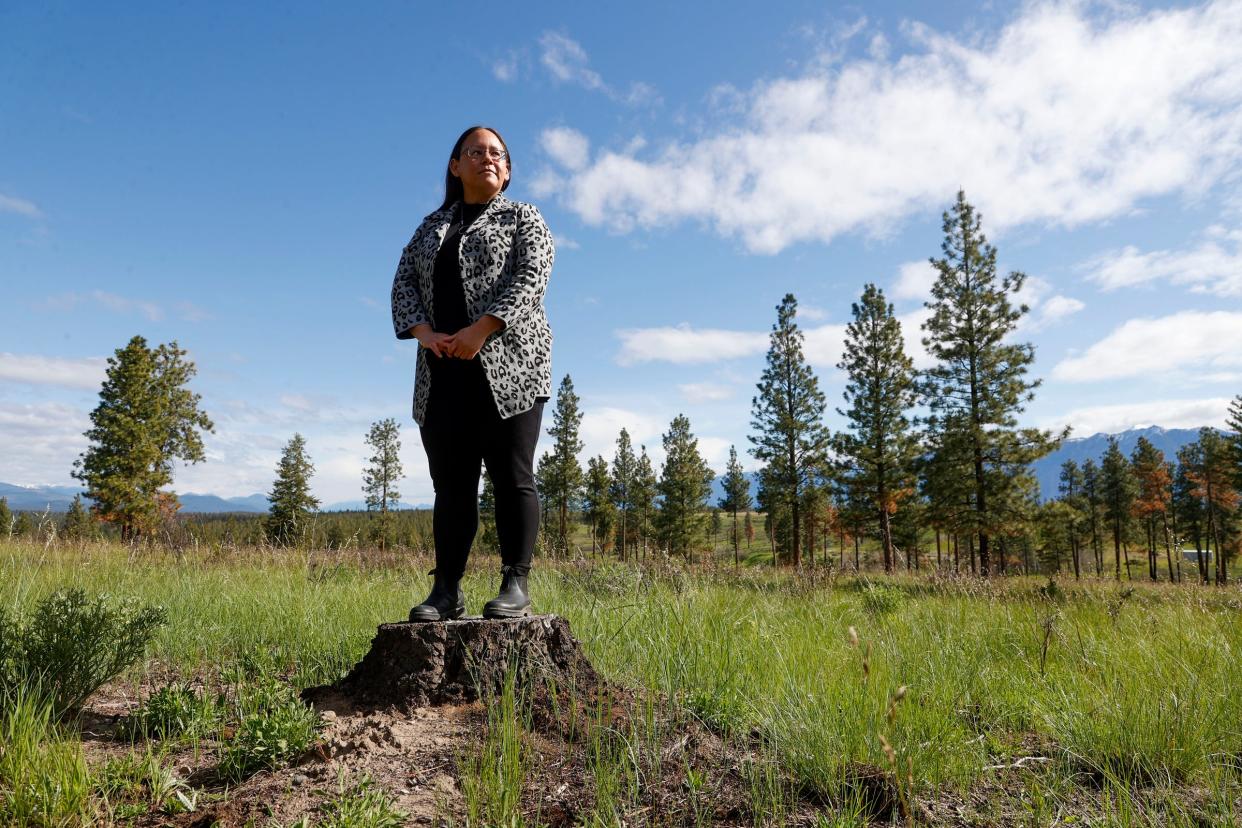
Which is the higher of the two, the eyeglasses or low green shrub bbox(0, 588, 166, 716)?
the eyeglasses

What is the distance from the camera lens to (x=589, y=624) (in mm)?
3758

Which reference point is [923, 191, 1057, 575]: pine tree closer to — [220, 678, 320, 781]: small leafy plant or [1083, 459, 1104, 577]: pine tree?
[220, 678, 320, 781]: small leafy plant

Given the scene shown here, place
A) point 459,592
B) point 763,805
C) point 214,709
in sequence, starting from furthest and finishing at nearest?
point 459,592
point 214,709
point 763,805

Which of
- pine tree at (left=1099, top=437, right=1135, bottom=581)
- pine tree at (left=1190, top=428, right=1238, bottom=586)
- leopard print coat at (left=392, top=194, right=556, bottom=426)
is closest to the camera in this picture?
leopard print coat at (left=392, top=194, right=556, bottom=426)

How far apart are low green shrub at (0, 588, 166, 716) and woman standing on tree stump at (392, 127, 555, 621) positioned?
4.25 ft

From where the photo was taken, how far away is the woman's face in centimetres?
309

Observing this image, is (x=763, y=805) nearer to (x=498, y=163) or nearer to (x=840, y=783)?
(x=840, y=783)

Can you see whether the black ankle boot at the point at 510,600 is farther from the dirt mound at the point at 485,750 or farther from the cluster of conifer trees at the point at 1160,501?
the cluster of conifer trees at the point at 1160,501

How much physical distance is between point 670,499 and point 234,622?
139ft

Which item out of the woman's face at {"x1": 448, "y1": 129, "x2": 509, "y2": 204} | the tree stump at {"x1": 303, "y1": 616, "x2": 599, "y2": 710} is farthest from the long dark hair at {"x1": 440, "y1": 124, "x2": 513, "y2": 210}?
the tree stump at {"x1": 303, "y1": 616, "x2": 599, "y2": 710}

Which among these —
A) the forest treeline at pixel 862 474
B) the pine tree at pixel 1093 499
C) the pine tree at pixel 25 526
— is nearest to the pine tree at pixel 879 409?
the forest treeline at pixel 862 474

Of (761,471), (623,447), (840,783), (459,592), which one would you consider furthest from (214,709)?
(623,447)

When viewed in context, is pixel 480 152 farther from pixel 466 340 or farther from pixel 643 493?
pixel 643 493

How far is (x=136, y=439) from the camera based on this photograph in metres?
31.2
